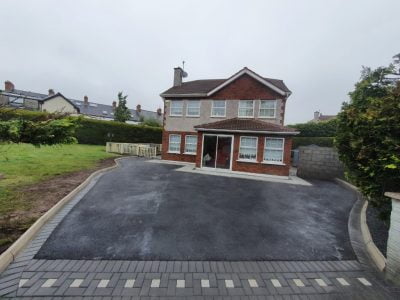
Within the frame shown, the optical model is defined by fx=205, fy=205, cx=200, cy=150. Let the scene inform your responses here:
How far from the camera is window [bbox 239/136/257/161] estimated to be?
1514cm

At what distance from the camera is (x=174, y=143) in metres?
19.8

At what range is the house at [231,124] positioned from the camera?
14.8 m

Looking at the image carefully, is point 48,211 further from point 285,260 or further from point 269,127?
point 269,127

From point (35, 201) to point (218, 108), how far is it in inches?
577

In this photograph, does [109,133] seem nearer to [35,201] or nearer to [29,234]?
[35,201]

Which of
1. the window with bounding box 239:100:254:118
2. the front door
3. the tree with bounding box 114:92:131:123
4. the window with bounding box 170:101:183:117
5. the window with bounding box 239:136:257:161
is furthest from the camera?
the tree with bounding box 114:92:131:123

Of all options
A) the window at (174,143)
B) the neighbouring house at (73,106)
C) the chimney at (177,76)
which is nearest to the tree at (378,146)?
the window at (174,143)

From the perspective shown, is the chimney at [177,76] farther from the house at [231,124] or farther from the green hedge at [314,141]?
the green hedge at [314,141]

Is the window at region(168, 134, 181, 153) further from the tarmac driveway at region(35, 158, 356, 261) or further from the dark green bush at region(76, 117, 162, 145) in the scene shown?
the dark green bush at region(76, 117, 162, 145)

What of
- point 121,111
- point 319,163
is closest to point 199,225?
point 319,163

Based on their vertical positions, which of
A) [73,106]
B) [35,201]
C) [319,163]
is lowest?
[35,201]

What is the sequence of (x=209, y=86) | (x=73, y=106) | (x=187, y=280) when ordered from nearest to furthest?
→ (x=187, y=280) < (x=209, y=86) < (x=73, y=106)

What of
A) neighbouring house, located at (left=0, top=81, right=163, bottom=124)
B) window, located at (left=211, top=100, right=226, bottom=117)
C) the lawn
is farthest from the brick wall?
neighbouring house, located at (left=0, top=81, right=163, bottom=124)

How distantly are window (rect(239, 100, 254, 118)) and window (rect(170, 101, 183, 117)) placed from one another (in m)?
5.73
